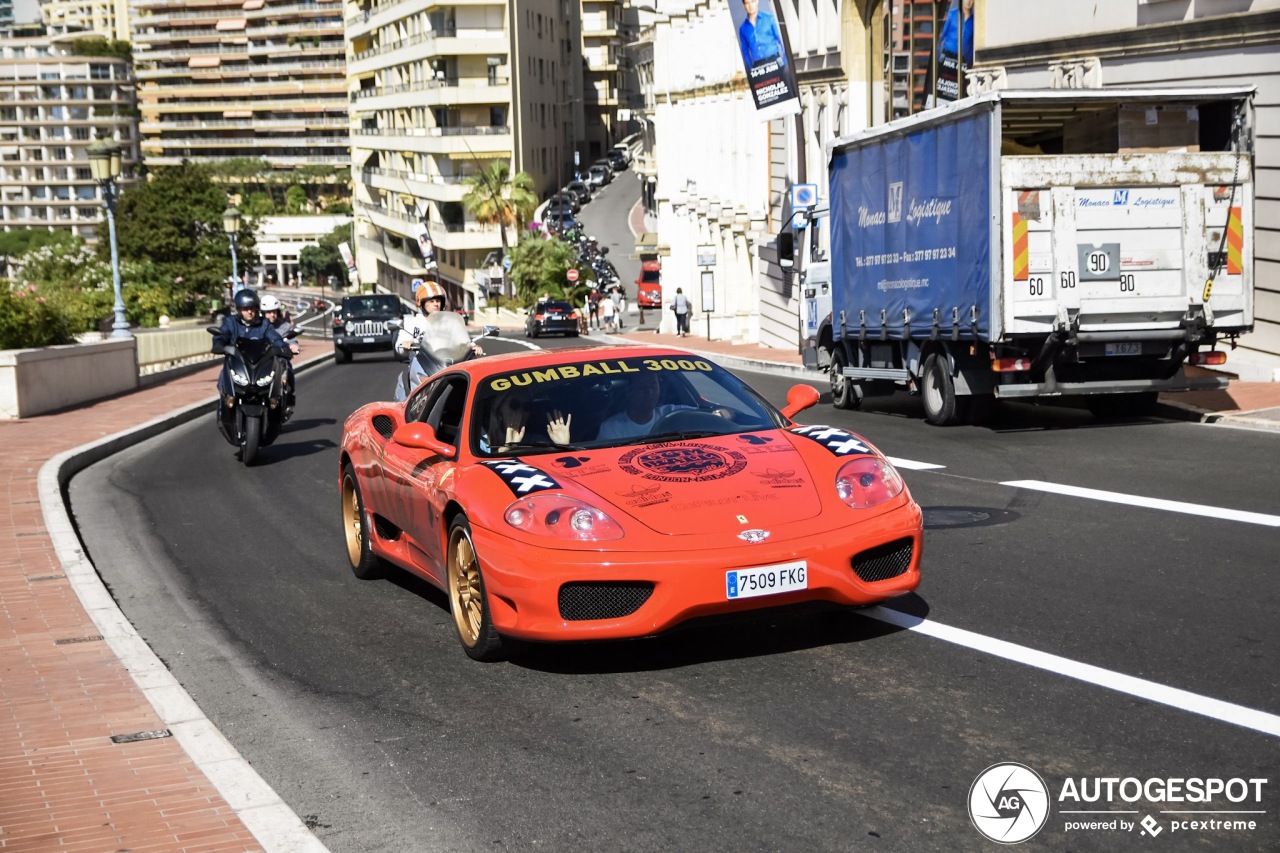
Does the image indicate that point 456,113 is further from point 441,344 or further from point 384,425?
point 384,425

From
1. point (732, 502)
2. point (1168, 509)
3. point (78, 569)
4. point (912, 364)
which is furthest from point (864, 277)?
point (732, 502)

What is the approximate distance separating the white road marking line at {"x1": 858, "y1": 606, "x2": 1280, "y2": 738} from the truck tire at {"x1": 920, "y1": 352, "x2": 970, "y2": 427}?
9858mm

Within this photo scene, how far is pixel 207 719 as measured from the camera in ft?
22.1

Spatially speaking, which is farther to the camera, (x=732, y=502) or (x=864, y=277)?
(x=864, y=277)

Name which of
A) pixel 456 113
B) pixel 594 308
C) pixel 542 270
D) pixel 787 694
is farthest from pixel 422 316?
pixel 456 113

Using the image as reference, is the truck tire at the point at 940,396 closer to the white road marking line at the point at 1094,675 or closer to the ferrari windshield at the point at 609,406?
the ferrari windshield at the point at 609,406

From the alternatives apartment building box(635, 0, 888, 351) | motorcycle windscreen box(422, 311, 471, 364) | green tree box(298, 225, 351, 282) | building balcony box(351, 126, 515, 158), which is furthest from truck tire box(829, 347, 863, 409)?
green tree box(298, 225, 351, 282)

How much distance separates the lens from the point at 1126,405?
17672 millimetres

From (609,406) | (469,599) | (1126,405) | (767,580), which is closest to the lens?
(767,580)

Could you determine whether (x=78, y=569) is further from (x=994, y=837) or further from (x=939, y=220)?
(x=939, y=220)

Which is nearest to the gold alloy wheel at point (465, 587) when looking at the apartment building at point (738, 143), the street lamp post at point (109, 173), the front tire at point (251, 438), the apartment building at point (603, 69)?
the front tire at point (251, 438)

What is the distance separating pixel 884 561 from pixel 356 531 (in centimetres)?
405

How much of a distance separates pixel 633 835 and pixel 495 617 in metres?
2.17

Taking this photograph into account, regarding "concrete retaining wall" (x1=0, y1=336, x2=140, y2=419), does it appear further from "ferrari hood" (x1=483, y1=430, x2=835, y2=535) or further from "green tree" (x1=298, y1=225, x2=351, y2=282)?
"green tree" (x1=298, y1=225, x2=351, y2=282)
